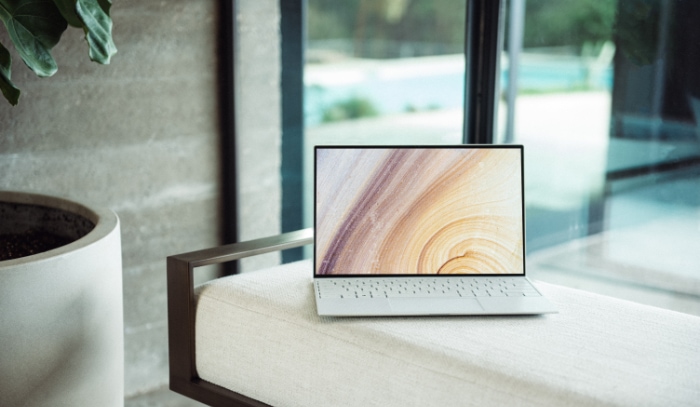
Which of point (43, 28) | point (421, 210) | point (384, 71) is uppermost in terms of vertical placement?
point (43, 28)

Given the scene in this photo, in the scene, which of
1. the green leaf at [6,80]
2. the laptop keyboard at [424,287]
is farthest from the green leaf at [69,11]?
the laptop keyboard at [424,287]

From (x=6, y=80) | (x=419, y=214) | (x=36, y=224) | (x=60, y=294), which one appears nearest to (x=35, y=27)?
(x=6, y=80)

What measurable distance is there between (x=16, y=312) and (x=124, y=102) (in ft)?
3.26

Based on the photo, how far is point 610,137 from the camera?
206 centimetres

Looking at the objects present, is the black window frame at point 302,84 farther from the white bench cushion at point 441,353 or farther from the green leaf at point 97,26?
the green leaf at point 97,26

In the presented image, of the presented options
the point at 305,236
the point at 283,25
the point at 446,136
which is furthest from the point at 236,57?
the point at 305,236

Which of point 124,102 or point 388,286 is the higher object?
point 124,102

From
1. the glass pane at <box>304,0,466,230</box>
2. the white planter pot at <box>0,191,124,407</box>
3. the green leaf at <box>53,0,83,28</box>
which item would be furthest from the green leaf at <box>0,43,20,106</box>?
the glass pane at <box>304,0,466,230</box>

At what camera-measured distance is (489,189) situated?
5.46ft

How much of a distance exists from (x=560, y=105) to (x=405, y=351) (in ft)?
3.55

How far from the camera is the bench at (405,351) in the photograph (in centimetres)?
124

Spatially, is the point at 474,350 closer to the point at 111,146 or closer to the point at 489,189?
the point at 489,189

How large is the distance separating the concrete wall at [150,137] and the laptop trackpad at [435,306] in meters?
1.15

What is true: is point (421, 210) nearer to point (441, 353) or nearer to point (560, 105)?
point (441, 353)
